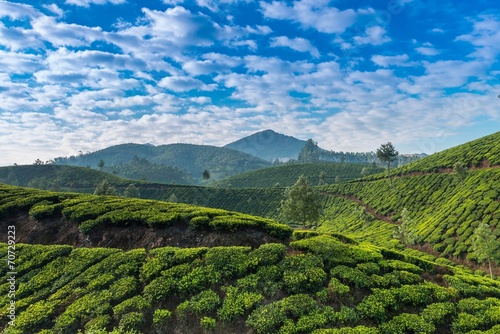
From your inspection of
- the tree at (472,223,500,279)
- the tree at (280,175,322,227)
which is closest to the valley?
the tree at (472,223,500,279)

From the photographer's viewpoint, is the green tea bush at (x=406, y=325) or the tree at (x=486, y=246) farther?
the tree at (x=486, y=246)

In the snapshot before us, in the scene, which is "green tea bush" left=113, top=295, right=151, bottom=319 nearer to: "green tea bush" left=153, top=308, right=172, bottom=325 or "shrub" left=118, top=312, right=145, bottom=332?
"shrub" left=118, top=312, right=145, bottom=332

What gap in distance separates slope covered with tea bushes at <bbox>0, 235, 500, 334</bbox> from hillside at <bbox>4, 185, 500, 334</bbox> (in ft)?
0.19

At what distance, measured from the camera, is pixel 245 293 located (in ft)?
47.4

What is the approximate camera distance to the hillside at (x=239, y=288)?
13.3 meters

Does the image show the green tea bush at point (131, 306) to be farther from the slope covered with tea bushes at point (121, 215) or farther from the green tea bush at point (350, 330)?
the green tea bush at point (350, 330)

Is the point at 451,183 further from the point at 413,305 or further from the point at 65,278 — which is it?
the point at 65,278

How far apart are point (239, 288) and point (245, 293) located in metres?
0.58

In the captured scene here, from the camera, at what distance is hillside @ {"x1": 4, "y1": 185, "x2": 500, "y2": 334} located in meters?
13.3

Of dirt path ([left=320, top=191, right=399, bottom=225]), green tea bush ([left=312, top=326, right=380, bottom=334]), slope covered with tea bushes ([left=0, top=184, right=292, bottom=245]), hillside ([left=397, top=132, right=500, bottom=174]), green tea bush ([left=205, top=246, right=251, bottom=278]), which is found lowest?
dirt path ([left=320, top=191, right=399, bottom=225])

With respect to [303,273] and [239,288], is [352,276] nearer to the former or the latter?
[303,273]

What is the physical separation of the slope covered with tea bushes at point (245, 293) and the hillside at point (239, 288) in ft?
0.19

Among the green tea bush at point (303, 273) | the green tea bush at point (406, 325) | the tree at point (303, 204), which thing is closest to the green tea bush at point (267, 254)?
the green tea bush at point (303, 273)

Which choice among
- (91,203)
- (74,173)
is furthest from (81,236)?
(74,173)
